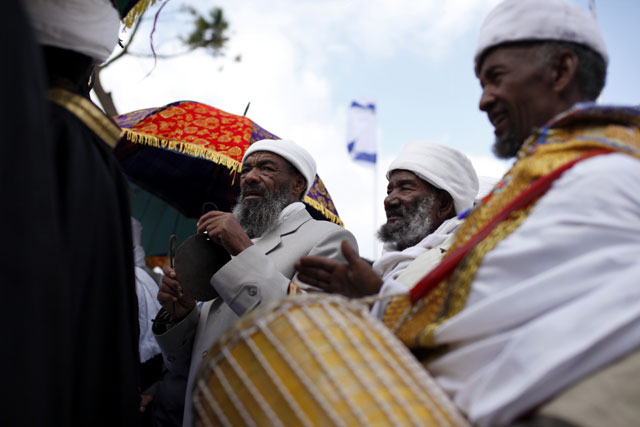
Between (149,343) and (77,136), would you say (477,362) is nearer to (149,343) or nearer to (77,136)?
(77,136)

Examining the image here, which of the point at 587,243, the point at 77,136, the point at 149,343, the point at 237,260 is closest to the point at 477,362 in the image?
the point at 587,243

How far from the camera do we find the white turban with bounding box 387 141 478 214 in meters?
3.81

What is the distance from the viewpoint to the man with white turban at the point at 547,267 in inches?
47.8

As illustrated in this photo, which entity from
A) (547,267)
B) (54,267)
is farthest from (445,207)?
(54,267)

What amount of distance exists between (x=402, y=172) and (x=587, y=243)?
2637 millimetres

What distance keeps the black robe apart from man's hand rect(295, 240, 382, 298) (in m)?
0.71

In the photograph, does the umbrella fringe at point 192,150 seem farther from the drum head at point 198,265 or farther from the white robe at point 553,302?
the white robe at point 553,302

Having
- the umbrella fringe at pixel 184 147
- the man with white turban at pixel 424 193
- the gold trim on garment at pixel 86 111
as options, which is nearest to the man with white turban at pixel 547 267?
the gold trim on garment at pixel 86 111

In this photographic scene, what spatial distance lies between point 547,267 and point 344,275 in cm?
77

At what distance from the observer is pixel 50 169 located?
43.9 inches

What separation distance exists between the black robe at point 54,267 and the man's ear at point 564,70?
1.51m

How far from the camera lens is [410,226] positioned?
144 inches

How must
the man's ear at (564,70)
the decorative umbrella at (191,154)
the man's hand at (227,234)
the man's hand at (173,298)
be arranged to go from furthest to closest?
the decorative umbrella at (191,154) < the man's hand at (173,298) < the man's hand at (227,234) < the man's ear at (564,70)

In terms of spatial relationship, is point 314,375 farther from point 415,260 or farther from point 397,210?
point 397,210
